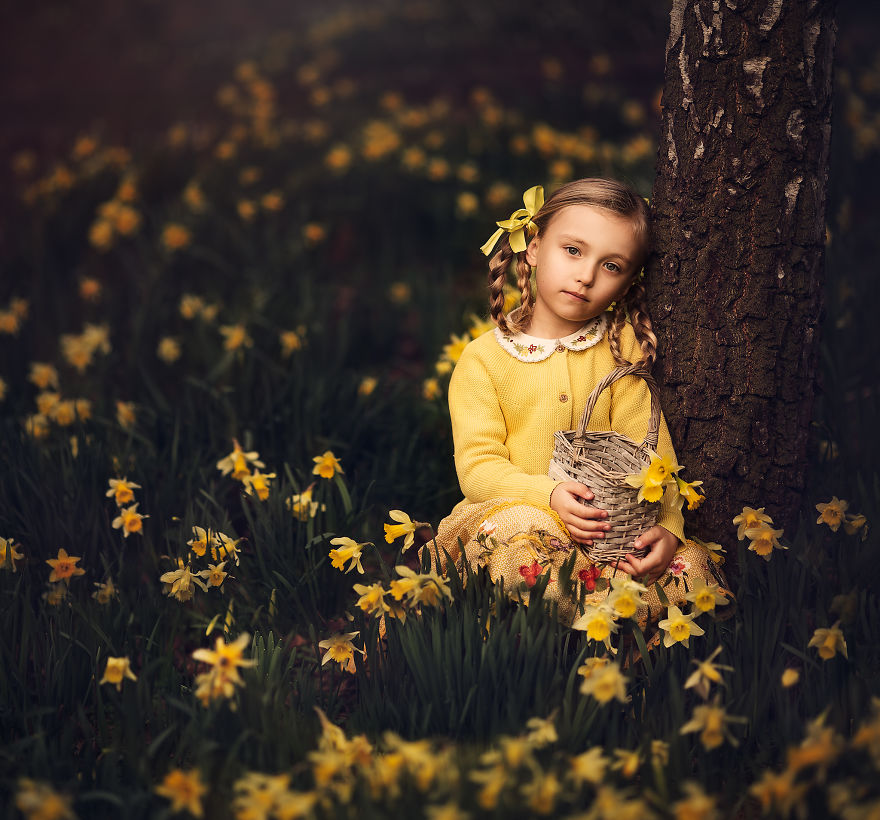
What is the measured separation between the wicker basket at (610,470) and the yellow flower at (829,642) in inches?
16.5

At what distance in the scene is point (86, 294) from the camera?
12.8 ft

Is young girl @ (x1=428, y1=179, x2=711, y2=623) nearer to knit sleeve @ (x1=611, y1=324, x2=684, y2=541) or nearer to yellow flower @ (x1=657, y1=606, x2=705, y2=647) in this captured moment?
knit sleeve @ (x1=611, y1=324, x2=684, y2=541)

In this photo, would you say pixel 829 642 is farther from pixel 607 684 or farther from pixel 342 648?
pixel 342 648

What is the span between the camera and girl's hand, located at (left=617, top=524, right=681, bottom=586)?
193cm

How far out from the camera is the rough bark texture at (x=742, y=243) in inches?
75.2

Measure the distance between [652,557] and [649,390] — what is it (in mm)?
429

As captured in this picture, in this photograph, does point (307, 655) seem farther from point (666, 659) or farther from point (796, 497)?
point (796, 497)

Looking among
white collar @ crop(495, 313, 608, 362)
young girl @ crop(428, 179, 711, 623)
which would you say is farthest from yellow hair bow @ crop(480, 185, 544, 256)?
white collar @ crop(495, 313, 608, 362)

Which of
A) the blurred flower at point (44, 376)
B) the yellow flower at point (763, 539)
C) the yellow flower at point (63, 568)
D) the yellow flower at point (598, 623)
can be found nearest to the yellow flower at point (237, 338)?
the blurred flower at point (44, 376)

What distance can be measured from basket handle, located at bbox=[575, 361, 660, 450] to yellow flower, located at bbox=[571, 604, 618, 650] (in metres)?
0.42

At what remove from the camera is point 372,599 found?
184 cm

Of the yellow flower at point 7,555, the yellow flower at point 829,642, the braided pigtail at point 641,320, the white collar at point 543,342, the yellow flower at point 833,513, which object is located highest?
the braided pigtail at point 641,320

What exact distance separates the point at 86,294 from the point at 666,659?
319 cm

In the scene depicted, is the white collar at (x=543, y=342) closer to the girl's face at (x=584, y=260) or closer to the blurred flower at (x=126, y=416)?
the girl's face at (x=584, y=260)
